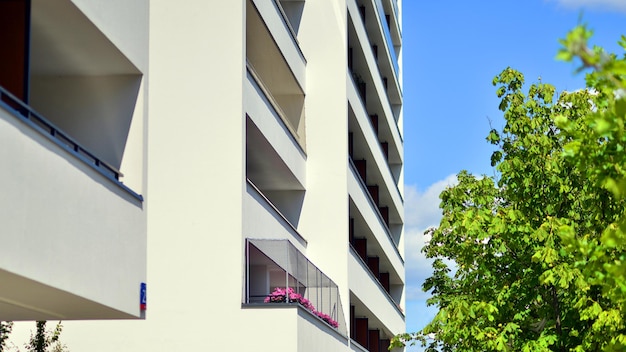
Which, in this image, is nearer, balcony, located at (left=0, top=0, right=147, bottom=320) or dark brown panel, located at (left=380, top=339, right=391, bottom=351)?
balcony, located at (left=0, top=0, right=147, bottom=320)

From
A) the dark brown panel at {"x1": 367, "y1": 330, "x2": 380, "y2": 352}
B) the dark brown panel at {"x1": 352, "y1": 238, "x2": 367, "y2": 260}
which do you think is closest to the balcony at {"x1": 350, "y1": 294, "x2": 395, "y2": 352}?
the dark brown panel at {"x1": 367, "y1": 330, "x2": 380, "y2": 352}

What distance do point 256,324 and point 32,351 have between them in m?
4.49

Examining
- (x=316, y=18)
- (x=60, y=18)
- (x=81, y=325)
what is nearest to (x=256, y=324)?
(x=81, y=325)

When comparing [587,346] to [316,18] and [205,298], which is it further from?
[316,18]

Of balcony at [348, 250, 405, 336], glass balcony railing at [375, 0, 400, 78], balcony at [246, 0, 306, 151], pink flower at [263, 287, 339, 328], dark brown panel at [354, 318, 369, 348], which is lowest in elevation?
pink flower at [263, 287, 339, 328]

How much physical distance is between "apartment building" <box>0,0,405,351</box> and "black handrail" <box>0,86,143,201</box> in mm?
42

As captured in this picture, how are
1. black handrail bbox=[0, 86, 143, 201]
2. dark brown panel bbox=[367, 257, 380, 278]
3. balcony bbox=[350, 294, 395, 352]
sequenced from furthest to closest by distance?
dark brown panel bbox=[367, 257, 380, 278] < balcony bbox=[350, 294, 395, 352] < black handrail bbox=[0, 86, 143, 201]

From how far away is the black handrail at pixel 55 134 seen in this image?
445 inches

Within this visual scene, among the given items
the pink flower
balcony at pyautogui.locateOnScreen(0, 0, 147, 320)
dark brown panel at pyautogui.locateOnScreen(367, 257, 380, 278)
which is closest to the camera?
balcony at pyautogui.locateOnScreen(0, 0, 147, 320)

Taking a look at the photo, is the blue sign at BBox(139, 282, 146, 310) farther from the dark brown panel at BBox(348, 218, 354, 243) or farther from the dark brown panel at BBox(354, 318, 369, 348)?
the dark brown panel at BBox(354, 318, 369, 348)

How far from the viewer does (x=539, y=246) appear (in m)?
22.8

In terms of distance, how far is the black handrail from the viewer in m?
11.3

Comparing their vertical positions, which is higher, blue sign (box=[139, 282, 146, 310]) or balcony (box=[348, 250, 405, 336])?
→ balcony (box=[348, 250, 405, 336])

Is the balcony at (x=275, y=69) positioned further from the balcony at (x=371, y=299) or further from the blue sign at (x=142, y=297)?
the blue sign at (x=142, y=297)
